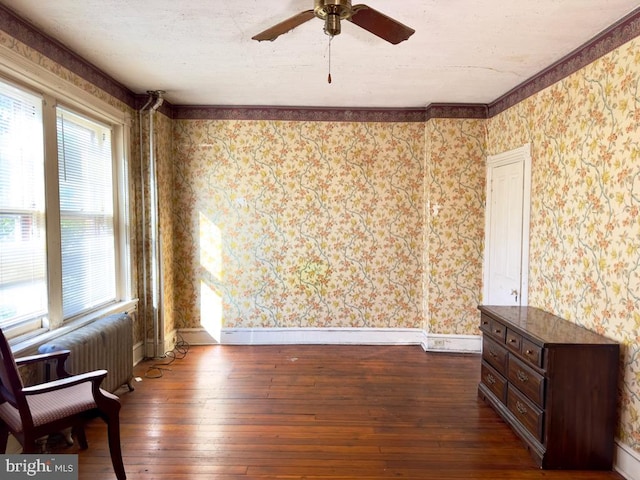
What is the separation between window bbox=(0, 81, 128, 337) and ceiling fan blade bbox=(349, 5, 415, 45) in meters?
2.12

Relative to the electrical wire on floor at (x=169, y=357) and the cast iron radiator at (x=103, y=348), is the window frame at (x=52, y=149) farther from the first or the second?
the electrical wire on floor at (x=169, y=357)

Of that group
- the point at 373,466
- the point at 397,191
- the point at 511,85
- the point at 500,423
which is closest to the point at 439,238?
the point at 397,191

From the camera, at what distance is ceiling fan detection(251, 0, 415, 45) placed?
64.8 inches

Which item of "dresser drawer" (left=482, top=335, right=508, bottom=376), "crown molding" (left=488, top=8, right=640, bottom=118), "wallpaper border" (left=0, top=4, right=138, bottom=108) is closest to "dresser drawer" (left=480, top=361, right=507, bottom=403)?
"dresser drawer" (left=482, top=335, right=508, bottom=376)

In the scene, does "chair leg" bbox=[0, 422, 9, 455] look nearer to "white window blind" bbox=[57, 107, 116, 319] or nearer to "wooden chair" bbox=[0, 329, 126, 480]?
"wooden chair" bbox=[0, 329, 126, 480]

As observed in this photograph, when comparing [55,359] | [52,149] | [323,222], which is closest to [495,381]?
[323,222]

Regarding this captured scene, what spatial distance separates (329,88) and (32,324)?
9.75 ft

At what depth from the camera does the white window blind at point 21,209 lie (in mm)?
2287

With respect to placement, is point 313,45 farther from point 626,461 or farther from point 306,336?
point 626,461

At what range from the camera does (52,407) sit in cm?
196

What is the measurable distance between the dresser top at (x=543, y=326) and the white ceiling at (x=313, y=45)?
6.21ft

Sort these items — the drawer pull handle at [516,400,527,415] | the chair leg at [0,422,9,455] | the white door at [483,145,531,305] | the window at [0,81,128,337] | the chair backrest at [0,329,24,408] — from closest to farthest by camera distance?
1. the chair backrest at [0,329,24,408]
2. the chair leg at [0,422,9,455]
3. the window at [0,81,128,337]
4. the drawer pull handle at [516,400,527,415]
5. the white door at [483,145,531,305]

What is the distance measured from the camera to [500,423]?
2.72m

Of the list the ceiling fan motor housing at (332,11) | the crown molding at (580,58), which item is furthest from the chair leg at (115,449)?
the crown molding at (580,58)
